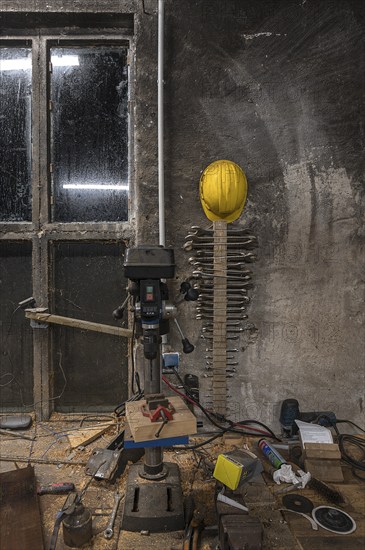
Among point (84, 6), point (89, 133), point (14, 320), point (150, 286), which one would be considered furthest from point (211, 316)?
point (84, 6)

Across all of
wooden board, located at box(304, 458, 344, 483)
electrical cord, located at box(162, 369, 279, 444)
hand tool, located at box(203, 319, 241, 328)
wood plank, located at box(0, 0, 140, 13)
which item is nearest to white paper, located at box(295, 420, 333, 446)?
wooden board, located at box(304, 458, 344, 483)

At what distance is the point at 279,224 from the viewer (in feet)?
6.25

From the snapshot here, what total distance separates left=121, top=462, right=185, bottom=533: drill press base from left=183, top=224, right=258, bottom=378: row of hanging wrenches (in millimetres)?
651

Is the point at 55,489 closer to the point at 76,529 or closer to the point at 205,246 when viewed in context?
the point at 76,529

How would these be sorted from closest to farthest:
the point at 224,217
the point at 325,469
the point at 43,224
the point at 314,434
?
the point at 325,469 < the point at 314,434 < the point at 224,217 < the point at 43,224

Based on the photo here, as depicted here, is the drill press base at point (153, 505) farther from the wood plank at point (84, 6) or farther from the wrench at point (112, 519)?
the wood plank at point (84, 6)

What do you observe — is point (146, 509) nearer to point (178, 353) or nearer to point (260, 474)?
point (260, 474)

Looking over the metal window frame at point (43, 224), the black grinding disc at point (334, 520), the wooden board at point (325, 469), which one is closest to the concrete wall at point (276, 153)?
the metal window frame at point (43, 224)

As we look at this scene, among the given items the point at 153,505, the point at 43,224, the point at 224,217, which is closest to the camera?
the point at 153,505

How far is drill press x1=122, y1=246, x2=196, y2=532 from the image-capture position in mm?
1263

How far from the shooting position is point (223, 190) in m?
1.72

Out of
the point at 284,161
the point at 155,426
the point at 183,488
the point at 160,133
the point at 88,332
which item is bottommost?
the point at 183,488

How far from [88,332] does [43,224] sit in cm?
65

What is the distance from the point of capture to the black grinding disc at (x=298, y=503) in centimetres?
135
